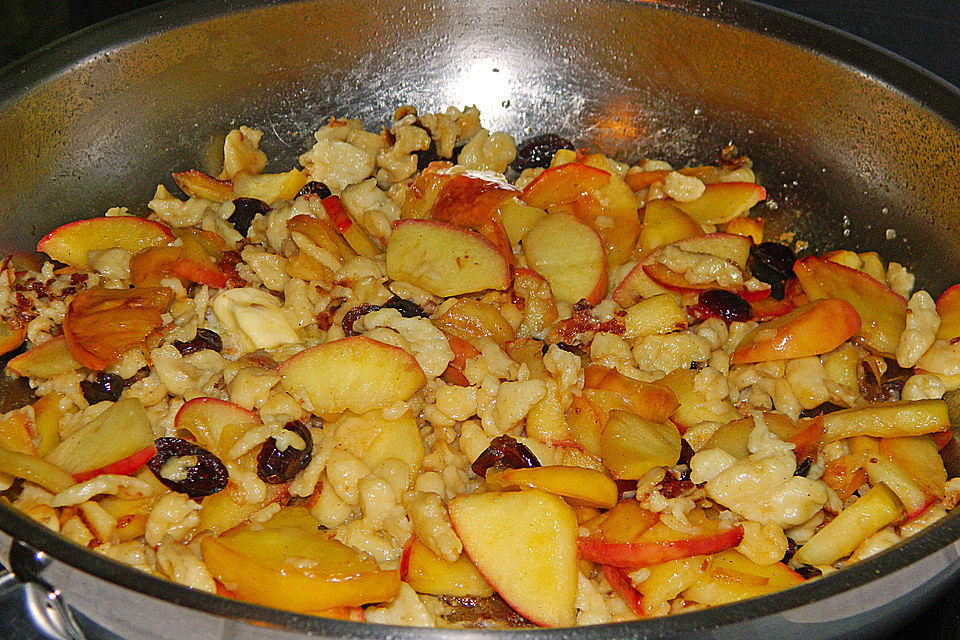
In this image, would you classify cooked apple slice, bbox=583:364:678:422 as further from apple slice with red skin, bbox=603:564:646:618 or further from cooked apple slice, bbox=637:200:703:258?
cooked apple slice, bbox=637:200:703:258

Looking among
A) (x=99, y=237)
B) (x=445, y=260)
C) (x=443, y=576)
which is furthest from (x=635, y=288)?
(x=99, y=237)

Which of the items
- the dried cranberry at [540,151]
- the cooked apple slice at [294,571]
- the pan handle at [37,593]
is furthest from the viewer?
the dried cranberry at [540,151]

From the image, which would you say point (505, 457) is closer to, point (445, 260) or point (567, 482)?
point (567, 482)

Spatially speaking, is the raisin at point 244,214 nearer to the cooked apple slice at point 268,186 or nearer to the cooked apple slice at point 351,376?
the cooked apple slice at point 268,186

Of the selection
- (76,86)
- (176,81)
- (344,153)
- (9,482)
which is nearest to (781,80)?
(344,153)

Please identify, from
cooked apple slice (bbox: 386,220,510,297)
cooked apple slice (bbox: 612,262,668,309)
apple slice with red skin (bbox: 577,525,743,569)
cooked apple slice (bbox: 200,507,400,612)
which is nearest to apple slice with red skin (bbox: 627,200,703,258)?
cooked apple slice (bbox: 612,262,668,309)

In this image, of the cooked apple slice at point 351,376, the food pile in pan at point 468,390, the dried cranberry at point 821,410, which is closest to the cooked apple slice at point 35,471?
the food pile in pan at point 468,390
